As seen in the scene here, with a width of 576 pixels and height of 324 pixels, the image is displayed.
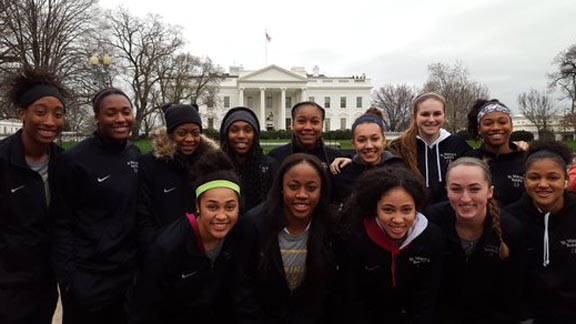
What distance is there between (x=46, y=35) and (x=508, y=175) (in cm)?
3327

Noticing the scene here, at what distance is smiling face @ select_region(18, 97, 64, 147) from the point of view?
3.71 meters

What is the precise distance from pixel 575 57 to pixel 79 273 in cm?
5821

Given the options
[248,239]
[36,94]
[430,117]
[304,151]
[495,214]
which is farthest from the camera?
[304,151]

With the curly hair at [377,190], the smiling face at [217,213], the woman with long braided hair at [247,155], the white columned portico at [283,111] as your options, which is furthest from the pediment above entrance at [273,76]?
the smiling face at [217,213]

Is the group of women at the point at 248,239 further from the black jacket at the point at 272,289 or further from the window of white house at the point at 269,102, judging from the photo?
the window of white house at the point at 269,102

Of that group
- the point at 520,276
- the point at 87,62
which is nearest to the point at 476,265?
the point at 520,276

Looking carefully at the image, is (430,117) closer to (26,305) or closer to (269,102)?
(26,305)

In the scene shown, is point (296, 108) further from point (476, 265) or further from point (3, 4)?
point (3, 4)

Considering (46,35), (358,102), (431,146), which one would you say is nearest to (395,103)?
(358,102)

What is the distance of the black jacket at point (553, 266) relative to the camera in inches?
140

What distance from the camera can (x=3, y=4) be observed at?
25391 mm

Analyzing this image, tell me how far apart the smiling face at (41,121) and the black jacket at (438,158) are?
11.8 ft

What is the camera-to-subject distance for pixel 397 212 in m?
3.39

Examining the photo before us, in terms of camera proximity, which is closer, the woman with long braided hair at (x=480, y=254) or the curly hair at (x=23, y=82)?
the woman with long braided hair at (x=480, y=254)
